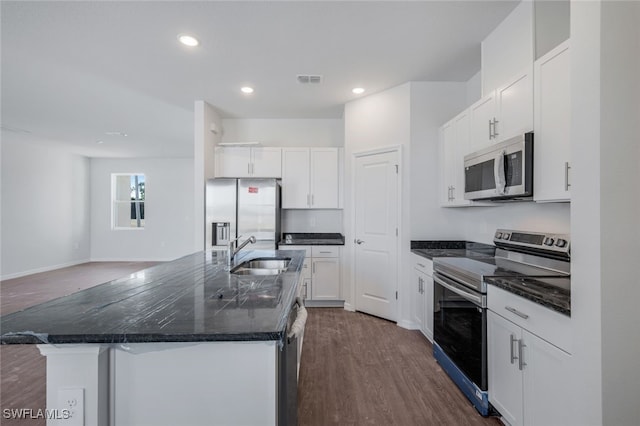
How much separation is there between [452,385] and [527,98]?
2138mm

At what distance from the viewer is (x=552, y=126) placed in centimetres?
174

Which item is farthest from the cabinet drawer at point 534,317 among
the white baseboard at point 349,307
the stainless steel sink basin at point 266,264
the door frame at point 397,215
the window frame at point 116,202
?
the window frame at point 116,202

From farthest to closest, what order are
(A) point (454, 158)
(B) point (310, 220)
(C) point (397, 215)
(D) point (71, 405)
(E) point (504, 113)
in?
(B) point (310, 220) → (C) point (397, 215) → (A) point (454, 158) → (E) point (504, 113) → (D) point (71, 405)

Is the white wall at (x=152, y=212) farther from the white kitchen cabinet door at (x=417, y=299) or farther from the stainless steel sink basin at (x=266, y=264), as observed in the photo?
the white kitchen cabinet door at (x=417, y=299)

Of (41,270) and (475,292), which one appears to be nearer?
A: (475,292)

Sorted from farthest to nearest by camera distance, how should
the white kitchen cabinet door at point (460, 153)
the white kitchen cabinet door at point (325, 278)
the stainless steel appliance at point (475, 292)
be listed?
the white kitchen cabinet door at point (325, 278) < the white kitchen cabinet door at point (460, 153) < the stainless steel appliance at point (475, 292)

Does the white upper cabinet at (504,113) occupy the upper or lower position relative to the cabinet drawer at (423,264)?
upper

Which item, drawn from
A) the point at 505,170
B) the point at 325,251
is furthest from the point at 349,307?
the point at 505,170

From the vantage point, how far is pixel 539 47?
2035 mm

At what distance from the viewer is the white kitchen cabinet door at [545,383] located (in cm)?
128

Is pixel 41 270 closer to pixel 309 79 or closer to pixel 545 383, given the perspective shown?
pixel 309 79

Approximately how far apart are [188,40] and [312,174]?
230 cm

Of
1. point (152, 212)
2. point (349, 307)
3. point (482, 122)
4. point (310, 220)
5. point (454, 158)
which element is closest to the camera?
point (482, 122)

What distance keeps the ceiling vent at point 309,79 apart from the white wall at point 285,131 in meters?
1.36
